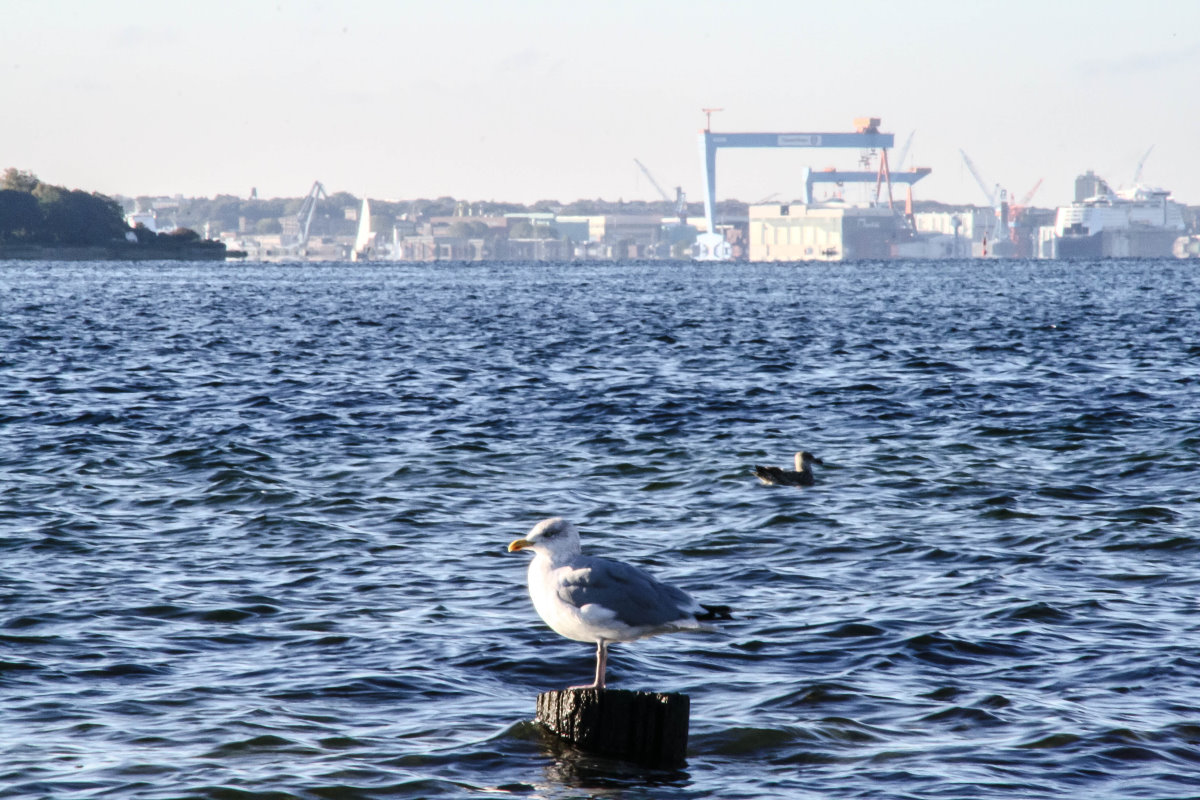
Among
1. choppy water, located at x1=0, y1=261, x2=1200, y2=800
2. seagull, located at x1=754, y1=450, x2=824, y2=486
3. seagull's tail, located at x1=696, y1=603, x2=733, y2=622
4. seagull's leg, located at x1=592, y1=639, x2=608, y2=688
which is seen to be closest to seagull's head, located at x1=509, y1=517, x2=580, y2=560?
seagull's leg, located at x1=592, y1=639, x2=608, y2=688

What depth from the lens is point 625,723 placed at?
273 inches

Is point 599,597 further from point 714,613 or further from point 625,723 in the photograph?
point 625,723

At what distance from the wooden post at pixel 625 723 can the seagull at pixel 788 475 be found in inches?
340

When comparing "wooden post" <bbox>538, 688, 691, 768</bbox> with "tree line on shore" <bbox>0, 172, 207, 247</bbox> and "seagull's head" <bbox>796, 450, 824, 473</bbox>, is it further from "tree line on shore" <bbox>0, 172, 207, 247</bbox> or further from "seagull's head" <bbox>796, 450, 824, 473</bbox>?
"tree line on shore" <bbox>0, 172, 207, 247</bbox>

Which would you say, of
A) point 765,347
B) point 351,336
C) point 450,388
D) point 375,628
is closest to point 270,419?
point 450,388

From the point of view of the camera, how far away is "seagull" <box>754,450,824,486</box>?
612 inches

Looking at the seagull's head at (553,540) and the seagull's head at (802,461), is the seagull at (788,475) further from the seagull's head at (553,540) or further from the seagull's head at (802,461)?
the seagull's head at (553,540)

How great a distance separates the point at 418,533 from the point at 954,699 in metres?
6.14

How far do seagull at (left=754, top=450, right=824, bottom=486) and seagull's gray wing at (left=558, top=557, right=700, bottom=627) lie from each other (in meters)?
8.92

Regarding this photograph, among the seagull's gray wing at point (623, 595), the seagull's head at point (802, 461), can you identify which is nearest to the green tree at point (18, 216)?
the seagull's head at point (802, 461)

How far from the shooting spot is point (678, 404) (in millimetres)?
23984

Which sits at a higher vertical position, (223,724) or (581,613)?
(581,613)

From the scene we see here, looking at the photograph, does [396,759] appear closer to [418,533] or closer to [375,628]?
[375,628]

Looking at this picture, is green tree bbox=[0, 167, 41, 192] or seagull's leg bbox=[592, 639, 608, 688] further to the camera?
green tree bbox=[0, 167, 41, 192]
